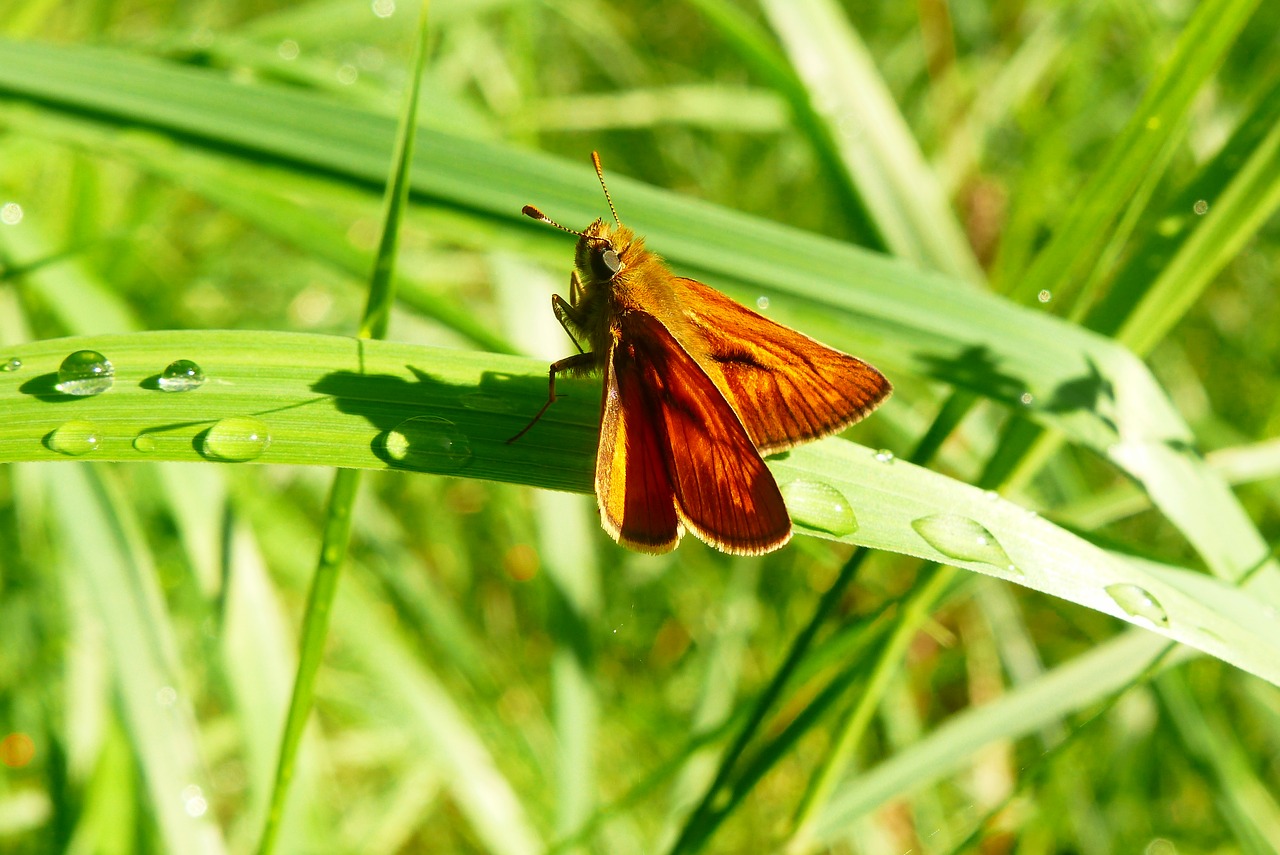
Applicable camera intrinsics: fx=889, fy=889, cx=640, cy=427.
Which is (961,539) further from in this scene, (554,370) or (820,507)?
(554,370)

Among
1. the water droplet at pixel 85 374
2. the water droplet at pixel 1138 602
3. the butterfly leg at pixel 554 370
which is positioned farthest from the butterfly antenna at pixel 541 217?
the water droplet at pixel 1138 602

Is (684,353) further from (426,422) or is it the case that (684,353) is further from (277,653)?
(277,653)

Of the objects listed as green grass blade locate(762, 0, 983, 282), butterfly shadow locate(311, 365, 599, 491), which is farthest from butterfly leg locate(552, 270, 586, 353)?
green grass blade locate(762, 0, 983, 282)

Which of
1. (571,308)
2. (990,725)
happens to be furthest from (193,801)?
(990,725)

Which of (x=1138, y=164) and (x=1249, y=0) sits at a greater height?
(x=1249, y=0)

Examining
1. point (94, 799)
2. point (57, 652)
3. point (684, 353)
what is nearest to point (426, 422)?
point (684, 353)

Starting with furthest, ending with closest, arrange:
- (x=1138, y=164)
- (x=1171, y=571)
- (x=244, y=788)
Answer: (x=244, y=788)
(x=1138, y=164)
(x=1171, y=571)
